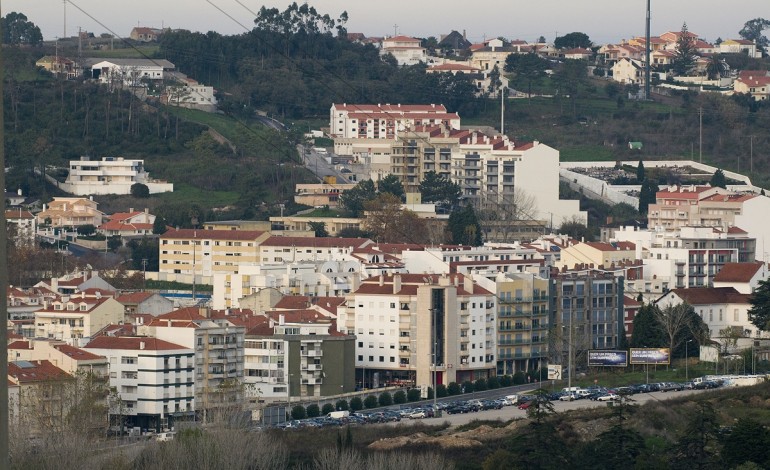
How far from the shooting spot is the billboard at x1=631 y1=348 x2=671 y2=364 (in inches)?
1469

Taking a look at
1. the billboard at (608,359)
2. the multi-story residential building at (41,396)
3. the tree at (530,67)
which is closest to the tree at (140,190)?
the tree at (530,67)

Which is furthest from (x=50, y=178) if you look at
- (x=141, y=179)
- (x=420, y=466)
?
(x=420, y=466)

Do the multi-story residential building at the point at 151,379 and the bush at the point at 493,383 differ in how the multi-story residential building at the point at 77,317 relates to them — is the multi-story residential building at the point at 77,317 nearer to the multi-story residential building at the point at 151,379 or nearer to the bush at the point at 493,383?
the multi-story residential building at the point at 151,379

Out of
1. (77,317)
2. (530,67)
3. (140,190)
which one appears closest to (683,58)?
(530,67)

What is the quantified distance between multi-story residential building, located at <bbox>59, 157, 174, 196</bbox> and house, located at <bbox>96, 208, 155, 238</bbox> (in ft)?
14.1

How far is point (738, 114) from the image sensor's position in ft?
251

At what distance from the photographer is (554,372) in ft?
120

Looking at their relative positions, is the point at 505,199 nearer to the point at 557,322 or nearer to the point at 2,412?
the point at 557,322

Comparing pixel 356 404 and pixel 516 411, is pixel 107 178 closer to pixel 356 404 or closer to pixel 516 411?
pixel 356 404

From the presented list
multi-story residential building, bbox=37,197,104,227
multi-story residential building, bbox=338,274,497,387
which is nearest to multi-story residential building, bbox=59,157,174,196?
multi-story residential building, bbox=37,197,104,227

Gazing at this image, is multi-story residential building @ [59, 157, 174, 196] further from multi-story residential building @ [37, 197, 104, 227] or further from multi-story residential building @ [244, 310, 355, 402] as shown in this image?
multi-story residential building @ [244, 310, 355, 402]

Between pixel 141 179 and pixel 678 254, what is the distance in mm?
21619

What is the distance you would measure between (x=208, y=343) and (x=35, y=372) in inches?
168

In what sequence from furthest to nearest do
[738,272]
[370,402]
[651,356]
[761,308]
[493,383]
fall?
1. [738,272]
2. [761,308]
3. [651,356]
4. [493,383]
5. [370,402]
